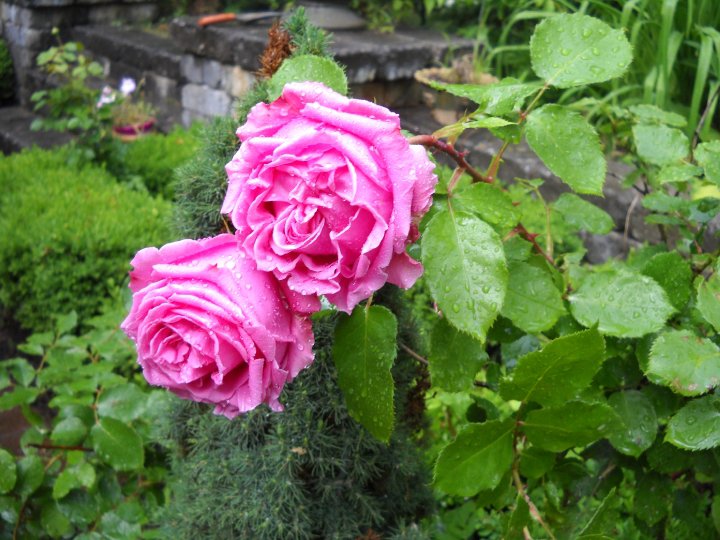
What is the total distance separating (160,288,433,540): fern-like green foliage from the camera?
1.34 m

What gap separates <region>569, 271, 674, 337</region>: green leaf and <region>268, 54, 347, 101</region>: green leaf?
0.44 metres

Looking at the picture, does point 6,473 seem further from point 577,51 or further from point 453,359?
point 577,51

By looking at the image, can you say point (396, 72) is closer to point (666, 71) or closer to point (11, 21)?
point (666, 71)

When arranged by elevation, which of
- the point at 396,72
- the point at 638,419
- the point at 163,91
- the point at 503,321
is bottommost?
the point at 163,91

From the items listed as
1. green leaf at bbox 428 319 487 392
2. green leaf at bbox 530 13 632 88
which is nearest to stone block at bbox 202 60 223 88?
green leaf at bbox 530 13 632 88

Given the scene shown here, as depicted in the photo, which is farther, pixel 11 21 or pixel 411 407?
pixel 11 21

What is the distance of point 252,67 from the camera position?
4746 mm

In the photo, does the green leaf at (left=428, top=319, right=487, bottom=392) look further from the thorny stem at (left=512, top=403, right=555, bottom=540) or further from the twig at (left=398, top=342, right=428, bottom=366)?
the twig at (left=398, top=342, right=428, bottom=366)

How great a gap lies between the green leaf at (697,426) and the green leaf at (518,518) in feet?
0.67

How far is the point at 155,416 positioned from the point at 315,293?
1.07 m

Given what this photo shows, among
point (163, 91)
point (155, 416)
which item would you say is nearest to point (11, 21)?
point (163, 91)

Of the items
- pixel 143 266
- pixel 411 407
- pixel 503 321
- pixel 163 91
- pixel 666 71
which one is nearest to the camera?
pixel 143 266

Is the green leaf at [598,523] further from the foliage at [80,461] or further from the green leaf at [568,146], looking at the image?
the foliage at [80,461]

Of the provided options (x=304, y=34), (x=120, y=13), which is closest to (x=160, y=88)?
(x=120, y=13)
